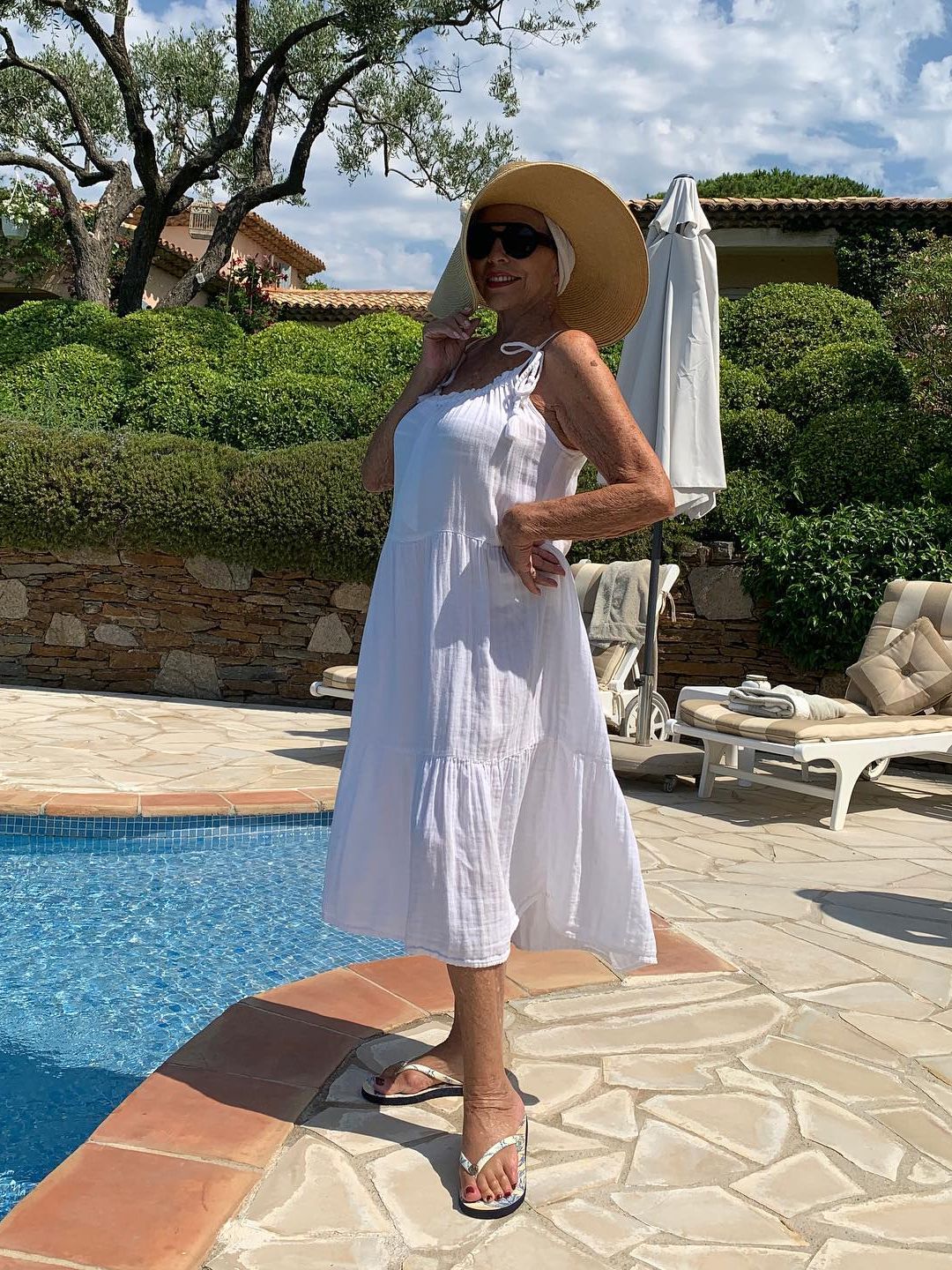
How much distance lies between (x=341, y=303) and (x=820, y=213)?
8995mm

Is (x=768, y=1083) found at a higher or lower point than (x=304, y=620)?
lower

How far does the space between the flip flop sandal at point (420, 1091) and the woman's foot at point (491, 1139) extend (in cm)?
29

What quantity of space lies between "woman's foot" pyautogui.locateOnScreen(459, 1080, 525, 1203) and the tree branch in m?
18.6

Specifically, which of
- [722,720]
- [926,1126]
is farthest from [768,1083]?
[722,720]

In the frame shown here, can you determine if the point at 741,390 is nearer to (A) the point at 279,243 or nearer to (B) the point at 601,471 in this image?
(B) the point at 601,471

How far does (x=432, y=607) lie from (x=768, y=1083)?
1.41 meters

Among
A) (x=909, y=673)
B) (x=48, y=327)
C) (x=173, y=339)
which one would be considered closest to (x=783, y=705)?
(x=909, y=673)

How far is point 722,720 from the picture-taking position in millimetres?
5738

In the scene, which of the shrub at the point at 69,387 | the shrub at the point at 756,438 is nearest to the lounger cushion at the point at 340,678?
the shrub at the point at 756,438

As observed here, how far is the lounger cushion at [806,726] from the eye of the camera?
5.39 metres

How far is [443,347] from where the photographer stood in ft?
7.48

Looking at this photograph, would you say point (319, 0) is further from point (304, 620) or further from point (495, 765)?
point (495, 765)

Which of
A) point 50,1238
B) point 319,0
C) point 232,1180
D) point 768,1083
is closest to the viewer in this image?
point 50,1238

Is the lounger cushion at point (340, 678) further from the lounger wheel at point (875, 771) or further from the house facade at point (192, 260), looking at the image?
the house facade at point (192, 260)
